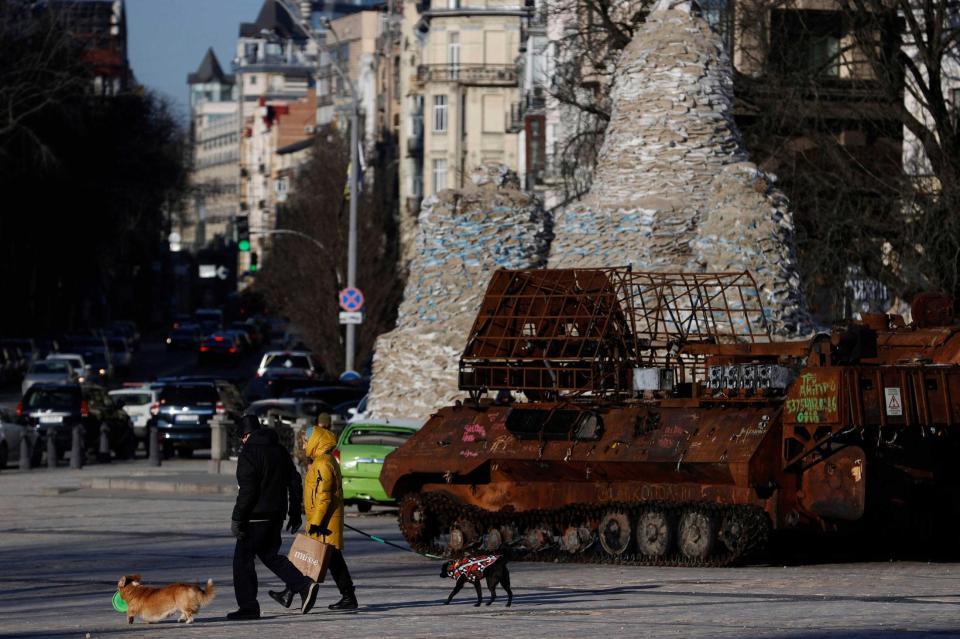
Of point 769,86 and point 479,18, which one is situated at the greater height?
point 479,18

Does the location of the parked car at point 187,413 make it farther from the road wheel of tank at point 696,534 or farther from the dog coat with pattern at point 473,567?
the dog coat with pattern at point 473,567

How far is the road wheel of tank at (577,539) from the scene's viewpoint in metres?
21.4

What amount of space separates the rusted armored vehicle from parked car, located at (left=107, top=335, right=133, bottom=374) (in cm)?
6141

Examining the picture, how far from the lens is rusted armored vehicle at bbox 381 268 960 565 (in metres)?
20.0

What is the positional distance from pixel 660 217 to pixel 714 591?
1273 centimetres

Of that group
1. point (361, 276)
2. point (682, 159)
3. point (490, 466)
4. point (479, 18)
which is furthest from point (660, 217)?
point (479, 18)

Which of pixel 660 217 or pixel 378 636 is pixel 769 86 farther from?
pixel 378 636

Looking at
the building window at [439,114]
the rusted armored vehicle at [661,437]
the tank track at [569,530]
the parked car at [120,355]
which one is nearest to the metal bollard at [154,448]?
the rusted armored vehicle at [661,437]

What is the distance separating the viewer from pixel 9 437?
1598 inches

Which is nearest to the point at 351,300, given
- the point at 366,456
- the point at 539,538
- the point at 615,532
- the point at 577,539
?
the point at 366,456

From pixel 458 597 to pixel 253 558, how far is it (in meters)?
2.35

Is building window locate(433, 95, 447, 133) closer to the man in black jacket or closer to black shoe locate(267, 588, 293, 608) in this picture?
black shoe locate(267, 588, 293, 608)

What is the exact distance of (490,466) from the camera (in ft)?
73.9

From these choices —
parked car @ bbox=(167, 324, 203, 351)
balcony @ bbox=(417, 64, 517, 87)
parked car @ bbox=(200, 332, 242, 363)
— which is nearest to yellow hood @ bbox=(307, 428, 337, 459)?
parked car @ bbox=(200, 332, 242, 363)
